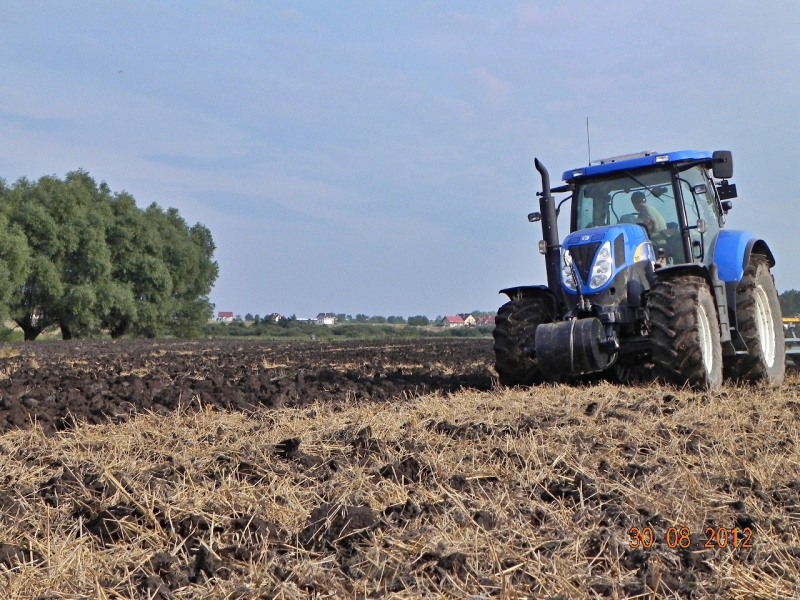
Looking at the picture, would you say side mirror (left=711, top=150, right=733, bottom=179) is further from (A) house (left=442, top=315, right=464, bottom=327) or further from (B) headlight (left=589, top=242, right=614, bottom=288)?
(A) house (left=442, top=315, right=464, bottom=327)

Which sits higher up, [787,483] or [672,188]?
[672,188]

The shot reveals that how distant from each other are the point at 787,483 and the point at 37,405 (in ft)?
19.1

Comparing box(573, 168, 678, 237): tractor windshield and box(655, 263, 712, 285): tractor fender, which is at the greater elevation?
box(573, 168, 678, 237): tractor windshield

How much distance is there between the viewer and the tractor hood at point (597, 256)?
7.57 metres

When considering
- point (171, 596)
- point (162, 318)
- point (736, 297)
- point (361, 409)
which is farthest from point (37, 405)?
point (162, 318)

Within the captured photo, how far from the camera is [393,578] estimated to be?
9.51 feet

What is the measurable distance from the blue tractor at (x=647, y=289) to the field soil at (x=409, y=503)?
0.88 m

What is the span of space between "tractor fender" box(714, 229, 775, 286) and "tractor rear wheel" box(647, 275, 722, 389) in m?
0.82

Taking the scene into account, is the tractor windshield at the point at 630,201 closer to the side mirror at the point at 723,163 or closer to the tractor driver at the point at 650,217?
the tractor driver at the point at 650,217

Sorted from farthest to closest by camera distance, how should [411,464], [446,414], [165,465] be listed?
[446,414] → [165,465] → [411,464]

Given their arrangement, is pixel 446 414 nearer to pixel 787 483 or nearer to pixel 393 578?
pixel 787 483

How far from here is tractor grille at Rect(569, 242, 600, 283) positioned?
25.0ft

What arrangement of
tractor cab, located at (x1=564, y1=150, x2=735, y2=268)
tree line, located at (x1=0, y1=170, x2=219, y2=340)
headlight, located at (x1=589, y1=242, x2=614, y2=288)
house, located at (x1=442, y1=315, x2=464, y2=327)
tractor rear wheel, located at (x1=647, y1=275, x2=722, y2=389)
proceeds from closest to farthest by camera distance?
tractor rear wheel, located at (x1=647, y1=275, x2=722, y2=389), headlight, located at (x1=589, y1=242, x2=614, y2=288), tractor cab, located at (x1=564, y1=150, x2=735, y2=268), tree line, located at (x1=0, y1=170, x2=219, y2=340), house, located at (x1=442, y1=315, x2=464, y2=327)

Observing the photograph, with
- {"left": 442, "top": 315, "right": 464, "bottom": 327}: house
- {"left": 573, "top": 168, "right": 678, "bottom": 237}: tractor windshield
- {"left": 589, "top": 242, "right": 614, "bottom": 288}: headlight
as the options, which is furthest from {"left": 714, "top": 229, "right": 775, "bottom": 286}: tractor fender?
{"left": 442, "top": 315, "right": 464, "bottom": 327}: house
